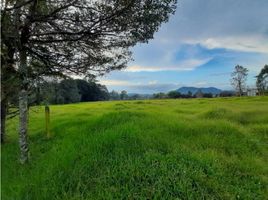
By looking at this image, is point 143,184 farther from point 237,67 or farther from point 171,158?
point 237,67

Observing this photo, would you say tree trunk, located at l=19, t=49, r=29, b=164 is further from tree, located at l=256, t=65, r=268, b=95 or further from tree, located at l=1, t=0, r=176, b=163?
tree, located at l=256, t=65, r=268, b=95

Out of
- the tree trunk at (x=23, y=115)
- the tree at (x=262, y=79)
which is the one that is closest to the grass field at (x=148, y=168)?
the tree trunk at (x=23, y=115)

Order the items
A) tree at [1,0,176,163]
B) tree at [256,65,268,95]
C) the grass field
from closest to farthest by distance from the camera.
→ the grass field < tree at [1,0,176,163] < tree at [256,65,268,95]

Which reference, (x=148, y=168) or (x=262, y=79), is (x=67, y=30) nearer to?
(x=148, y=168)

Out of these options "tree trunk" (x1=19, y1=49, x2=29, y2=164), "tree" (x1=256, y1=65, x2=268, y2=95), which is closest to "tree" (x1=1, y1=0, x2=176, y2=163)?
"tree trunk" (x1=19, y1=49, x2=29, y2=164)

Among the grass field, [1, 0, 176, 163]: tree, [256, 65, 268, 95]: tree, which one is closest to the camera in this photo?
the grass field

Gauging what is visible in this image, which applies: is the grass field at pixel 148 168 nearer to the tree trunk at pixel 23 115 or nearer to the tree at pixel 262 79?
the tree trunk at pixel 23 115

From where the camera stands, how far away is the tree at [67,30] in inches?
350

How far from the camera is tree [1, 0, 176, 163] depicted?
8.90 meters

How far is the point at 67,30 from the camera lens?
9.82 metres

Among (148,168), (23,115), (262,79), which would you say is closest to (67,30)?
(23,115)

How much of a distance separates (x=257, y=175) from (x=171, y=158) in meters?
1.83

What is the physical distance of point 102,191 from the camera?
6.21 metres

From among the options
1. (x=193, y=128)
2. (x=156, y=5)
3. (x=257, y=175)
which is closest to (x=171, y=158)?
(x=257, y=175)
